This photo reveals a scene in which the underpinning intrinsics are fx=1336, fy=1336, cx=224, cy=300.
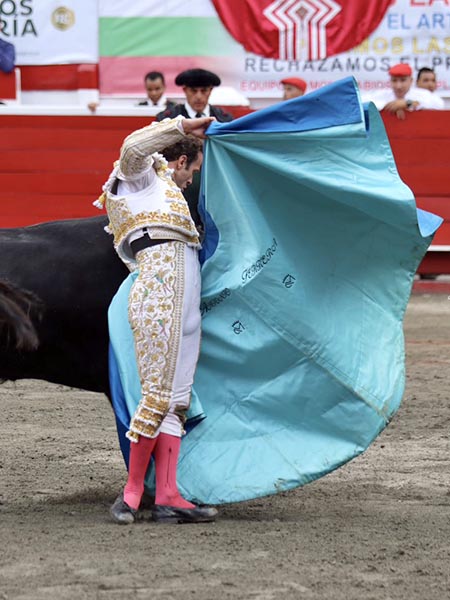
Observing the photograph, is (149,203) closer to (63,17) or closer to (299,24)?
(299,24)

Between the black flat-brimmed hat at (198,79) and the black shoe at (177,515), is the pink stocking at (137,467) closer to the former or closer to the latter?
the black shoe at (177,515)

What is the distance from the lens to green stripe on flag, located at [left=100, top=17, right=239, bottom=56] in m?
9.67

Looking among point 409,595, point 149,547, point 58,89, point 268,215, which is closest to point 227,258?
point 268,215

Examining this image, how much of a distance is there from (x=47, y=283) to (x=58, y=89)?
21.5 feet

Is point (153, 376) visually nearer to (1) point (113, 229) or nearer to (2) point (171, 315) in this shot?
(2) point (171, 315)

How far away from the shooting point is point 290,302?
370 cm

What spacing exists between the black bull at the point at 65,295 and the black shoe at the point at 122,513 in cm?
42

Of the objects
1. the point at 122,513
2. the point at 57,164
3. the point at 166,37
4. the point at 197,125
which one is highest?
the point at 197,125

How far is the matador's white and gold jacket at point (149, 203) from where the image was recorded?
11.4 ft

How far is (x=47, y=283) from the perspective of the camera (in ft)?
12.2

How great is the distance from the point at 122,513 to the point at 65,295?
63 cm

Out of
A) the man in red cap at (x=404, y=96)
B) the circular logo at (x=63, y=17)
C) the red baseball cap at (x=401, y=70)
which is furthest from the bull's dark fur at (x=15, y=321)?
the circular logo at (x=63, y=17)

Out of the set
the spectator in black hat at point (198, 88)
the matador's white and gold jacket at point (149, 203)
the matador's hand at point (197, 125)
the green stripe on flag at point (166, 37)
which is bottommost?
the green stripe on flag at point (166, 37)

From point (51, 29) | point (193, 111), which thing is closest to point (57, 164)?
point (51, 29)
